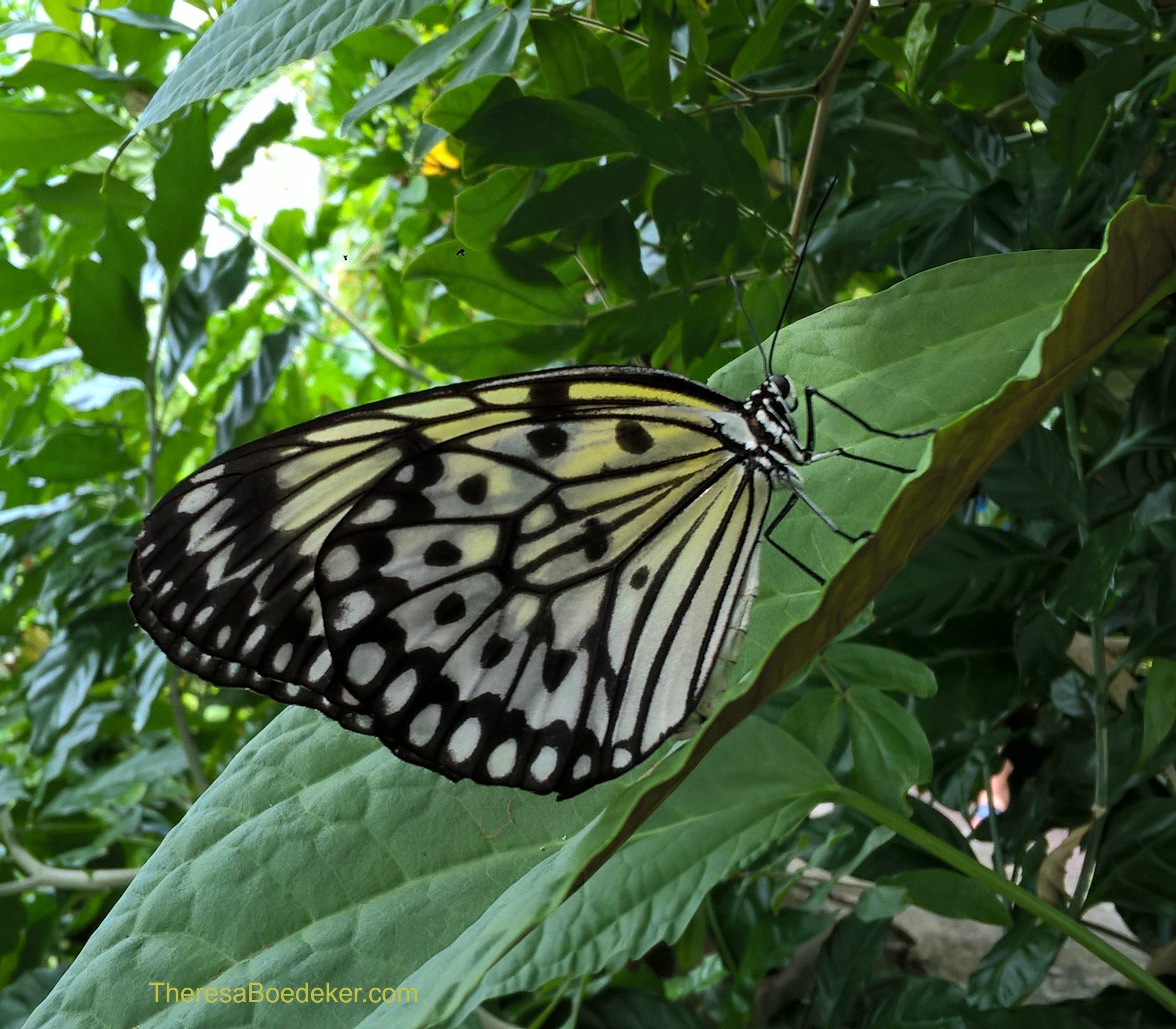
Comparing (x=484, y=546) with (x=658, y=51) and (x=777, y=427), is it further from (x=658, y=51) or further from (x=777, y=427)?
(x=658, y=51)

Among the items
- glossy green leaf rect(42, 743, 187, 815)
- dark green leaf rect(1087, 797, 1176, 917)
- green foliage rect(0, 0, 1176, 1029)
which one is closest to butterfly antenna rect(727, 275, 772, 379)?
green foliage rect(0, 0, 1176, 1029)

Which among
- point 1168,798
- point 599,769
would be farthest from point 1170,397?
point 599,769

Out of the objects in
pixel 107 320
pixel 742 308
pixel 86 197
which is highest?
pixel 86 197

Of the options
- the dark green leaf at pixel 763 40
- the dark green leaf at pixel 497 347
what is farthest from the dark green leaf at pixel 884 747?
the dark green leaf at pixel 763 40

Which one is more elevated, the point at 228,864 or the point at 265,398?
the point at 265,398

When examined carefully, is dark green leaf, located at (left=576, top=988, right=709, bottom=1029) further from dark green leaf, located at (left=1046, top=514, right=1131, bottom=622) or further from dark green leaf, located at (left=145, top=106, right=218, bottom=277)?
dark green leaf, located at (left=145, top=106, right=218, bottom=277)

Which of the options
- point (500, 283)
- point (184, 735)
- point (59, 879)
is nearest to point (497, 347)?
point (500, 283)

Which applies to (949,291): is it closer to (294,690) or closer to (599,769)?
(599,769)
